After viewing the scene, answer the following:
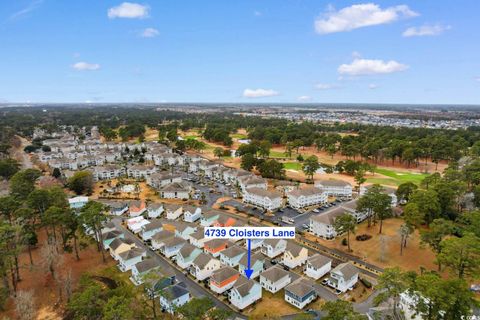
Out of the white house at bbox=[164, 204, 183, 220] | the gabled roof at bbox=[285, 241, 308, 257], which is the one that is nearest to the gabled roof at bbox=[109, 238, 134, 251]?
the white house at bbox=[164, 204, 183, 220]

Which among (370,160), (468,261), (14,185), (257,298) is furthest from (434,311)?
(370,160)

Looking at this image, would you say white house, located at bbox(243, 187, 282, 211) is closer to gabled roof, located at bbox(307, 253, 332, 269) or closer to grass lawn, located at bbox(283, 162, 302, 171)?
gabled roof, located at bbox(307, 253, 332, 269)

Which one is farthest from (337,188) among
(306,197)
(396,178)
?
(396,178)

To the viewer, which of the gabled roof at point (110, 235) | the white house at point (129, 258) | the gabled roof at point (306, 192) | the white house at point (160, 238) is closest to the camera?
the white house at point (129, 258)

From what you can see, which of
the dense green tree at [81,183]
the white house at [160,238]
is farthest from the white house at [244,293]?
the dense green tree at [81,183]

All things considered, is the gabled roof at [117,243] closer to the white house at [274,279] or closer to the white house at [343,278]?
the white house at [274,279]

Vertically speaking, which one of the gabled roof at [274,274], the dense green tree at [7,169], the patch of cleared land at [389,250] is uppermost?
the dense green tree at [7,169]
